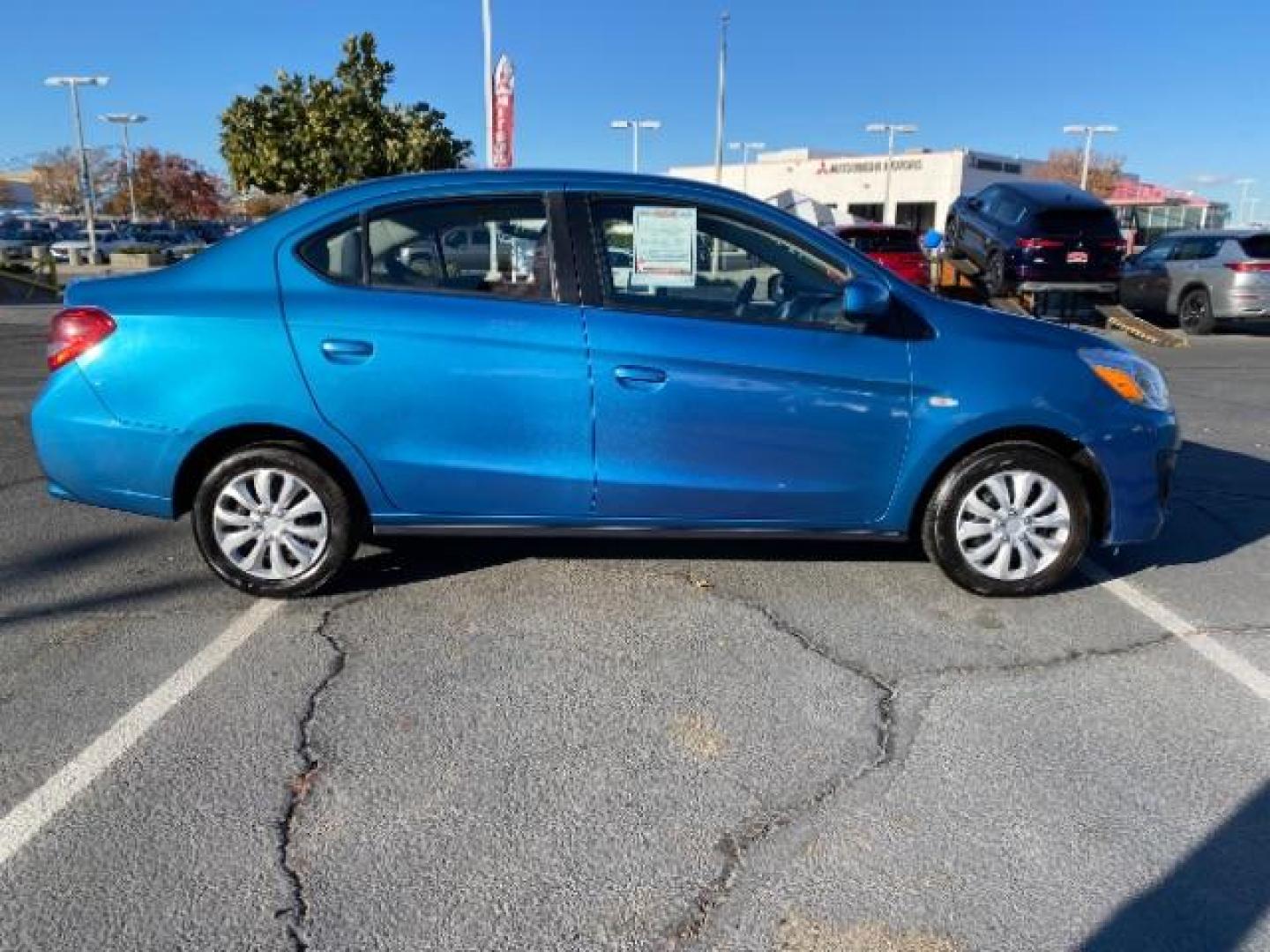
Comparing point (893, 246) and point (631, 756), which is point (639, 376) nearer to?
point (631, 756)

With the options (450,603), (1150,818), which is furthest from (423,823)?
(1150,818)

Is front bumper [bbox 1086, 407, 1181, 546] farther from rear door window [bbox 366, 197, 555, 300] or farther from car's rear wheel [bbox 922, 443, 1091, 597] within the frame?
rear door window [bbox 366, 197, 555, 300]

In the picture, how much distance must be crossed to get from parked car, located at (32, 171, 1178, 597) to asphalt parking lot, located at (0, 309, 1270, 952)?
41cm

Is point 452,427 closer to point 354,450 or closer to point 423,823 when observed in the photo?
point 354,450

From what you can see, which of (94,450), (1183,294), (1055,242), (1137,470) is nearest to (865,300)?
(1137,470)

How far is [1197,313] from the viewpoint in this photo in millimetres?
15492

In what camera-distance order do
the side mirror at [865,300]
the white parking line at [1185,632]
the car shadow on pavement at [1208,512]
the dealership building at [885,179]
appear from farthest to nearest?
the dealership building at [885,179] → the car shadow on pavement at [1208,512] → the side mirror at [865,300] → the white parking line at [1185,632]

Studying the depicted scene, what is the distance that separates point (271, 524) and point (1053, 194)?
13.1m

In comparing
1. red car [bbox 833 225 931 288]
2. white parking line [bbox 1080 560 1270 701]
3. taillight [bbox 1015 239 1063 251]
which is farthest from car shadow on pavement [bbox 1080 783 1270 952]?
red car [bbox 833 225 931 288]

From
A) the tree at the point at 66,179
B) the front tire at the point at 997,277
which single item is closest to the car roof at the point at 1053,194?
the front tire at the point at 997,277

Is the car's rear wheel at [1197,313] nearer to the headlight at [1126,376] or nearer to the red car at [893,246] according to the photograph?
the red car at [893,246]

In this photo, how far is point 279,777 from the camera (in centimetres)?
275

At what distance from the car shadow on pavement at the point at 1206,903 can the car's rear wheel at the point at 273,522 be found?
3060 millimetres

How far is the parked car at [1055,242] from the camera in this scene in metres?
13.2
